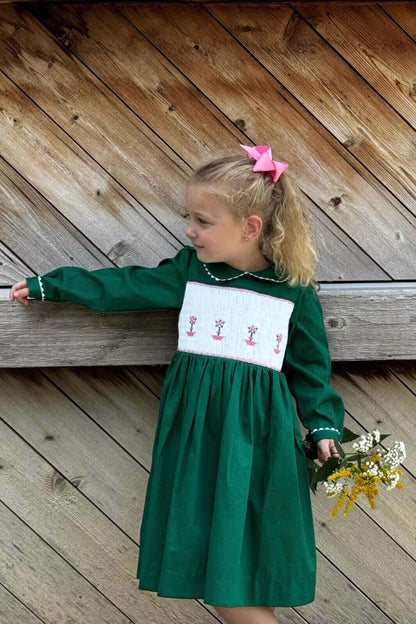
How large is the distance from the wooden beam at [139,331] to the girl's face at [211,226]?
0.99ft

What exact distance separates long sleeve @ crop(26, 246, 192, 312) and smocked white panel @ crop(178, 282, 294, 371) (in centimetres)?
9

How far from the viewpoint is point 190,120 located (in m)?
2.44

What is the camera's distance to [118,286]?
2223 mm

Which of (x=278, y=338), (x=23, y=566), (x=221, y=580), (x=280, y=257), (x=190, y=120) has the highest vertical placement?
(x=190, y=120)

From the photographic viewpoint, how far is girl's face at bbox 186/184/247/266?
2131 mm

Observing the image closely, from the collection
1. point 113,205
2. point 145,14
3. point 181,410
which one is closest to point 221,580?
point 181,410

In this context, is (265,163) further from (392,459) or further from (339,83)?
(392,459)

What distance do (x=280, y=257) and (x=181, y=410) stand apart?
503mm

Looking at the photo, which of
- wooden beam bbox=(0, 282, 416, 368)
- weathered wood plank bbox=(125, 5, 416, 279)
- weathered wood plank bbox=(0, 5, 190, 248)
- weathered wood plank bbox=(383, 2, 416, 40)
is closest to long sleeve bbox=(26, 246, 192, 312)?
wooden beam bbox=(0, 282, 416, 368)

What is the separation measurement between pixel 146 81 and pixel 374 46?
71cm

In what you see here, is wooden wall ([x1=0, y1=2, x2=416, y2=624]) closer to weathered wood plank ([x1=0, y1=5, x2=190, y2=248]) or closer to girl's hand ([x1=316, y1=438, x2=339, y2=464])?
weathered wood plank ([x1=0, y1=5, x2=190, y2=248])

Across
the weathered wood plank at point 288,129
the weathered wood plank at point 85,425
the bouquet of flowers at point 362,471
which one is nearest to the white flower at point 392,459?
the bouquet of flowers at point 362,471

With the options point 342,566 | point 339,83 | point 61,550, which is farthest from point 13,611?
point 339,83

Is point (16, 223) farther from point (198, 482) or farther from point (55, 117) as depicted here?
point (198, 482)
